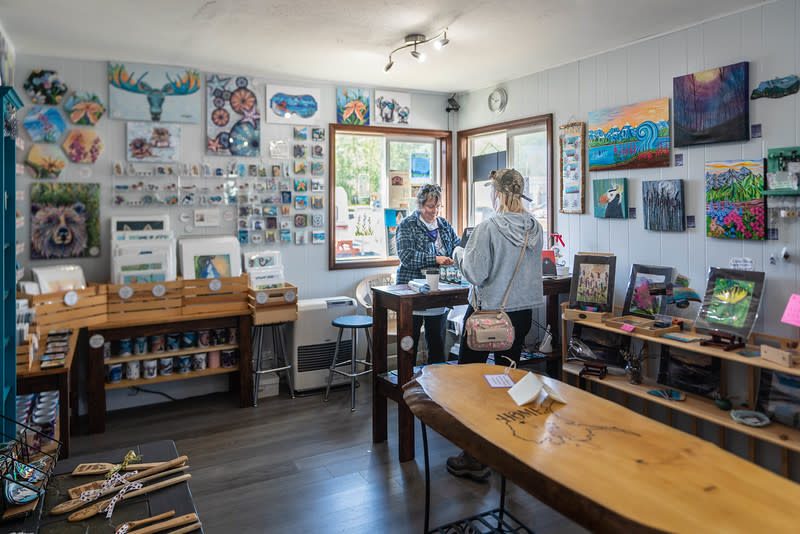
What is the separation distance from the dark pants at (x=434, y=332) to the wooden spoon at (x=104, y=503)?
7.91 ft

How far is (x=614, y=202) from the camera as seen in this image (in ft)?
12.9

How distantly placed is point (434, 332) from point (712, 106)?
7.50 feet

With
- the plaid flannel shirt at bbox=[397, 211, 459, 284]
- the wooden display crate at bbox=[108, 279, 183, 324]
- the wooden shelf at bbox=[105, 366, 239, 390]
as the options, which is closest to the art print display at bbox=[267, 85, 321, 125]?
the plaid flannel shirt at bbox=[397, 211, 459, 284]

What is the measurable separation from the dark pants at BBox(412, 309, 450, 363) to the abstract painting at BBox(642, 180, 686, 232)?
1549 millimetres

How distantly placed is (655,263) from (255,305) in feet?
9.53

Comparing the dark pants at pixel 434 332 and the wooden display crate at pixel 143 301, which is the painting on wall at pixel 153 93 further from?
the dark pants at pixel 434 332

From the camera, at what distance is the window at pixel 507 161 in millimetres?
4637

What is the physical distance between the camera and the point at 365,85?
513 centimetres

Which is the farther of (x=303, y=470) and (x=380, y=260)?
(x=380, y=260)

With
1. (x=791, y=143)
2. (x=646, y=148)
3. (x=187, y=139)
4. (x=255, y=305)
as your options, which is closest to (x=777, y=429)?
(x=791, y=143)

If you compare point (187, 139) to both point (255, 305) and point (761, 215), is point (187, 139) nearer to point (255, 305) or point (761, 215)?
point (255, 305)

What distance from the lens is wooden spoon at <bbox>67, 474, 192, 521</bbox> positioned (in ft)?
5.01

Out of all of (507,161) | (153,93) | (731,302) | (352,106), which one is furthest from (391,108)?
(731,302)

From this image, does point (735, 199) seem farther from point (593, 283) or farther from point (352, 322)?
point (352, 322)
